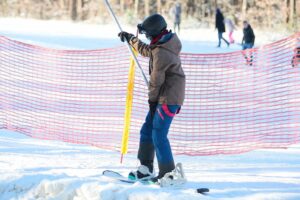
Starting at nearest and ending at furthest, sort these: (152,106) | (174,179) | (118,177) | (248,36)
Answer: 1. (174,179)
2. (152,106)
3. (118,177)
4. (248,36)

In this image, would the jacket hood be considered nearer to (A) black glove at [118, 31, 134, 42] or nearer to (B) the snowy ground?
(A) black glove at [118, 31, 134, 42]

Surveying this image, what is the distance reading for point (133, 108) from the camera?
40.2ft

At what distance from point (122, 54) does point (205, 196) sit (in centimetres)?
1009

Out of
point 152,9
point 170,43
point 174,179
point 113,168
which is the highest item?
point 152,9

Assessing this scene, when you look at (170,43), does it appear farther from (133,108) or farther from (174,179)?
(133,108)

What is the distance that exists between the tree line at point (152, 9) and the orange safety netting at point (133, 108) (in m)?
23.8

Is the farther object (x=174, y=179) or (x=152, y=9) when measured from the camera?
→ (x=152, y=9)

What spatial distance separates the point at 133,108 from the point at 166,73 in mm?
6003

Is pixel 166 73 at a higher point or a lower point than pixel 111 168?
higher

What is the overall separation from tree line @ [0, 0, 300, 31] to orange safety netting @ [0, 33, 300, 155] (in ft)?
78.0

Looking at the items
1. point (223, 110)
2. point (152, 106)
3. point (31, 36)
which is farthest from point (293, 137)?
point (31, 36)

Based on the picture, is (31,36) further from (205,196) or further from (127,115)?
(205,196)

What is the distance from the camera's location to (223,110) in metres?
12.7

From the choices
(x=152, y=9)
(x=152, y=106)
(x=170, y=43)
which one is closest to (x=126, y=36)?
(x=170, y=43)
